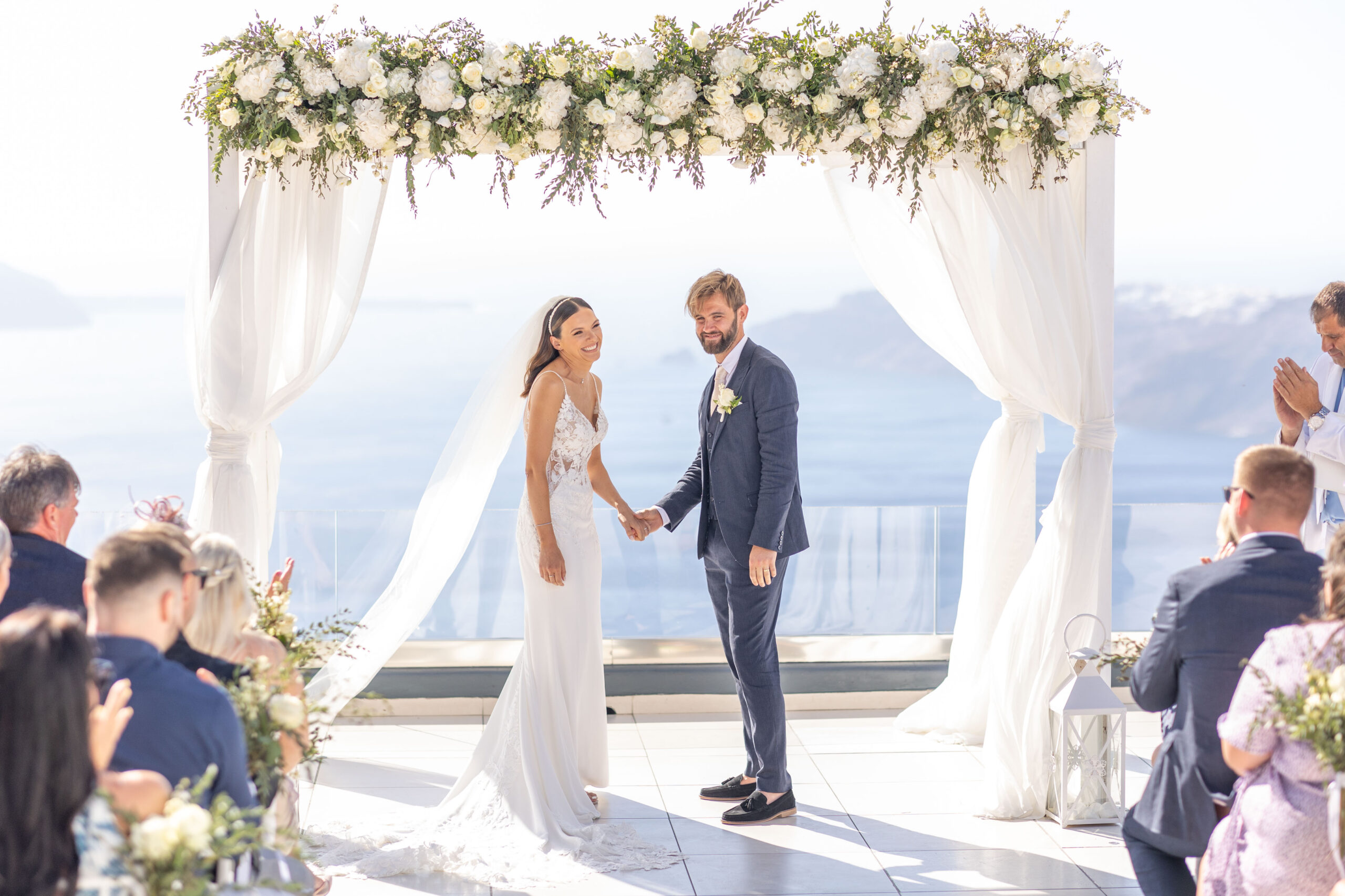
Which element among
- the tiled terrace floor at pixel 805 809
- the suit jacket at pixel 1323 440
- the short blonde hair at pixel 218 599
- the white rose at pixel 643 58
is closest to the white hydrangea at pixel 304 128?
the white rose at pixel 643 58

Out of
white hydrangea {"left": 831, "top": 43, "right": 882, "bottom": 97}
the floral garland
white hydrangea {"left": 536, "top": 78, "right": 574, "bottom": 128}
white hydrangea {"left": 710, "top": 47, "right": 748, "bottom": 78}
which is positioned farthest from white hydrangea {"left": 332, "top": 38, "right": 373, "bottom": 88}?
white hydrangea {"left": 831, "top": 43, "right": 882, "bottom": 97}

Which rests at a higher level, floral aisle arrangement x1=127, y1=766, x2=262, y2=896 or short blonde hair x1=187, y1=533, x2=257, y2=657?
short blonde hair x1=187, y1=533, x2=257, y2=657

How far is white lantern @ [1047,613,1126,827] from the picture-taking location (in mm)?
4082

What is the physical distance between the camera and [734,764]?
16.1 feet

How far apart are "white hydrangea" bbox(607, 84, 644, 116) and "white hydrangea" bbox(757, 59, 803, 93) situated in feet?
1.37

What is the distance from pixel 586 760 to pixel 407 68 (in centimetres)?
243

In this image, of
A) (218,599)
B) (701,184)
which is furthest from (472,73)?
(218,599)

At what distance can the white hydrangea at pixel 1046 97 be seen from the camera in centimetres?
409

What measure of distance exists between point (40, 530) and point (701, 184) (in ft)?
7.57

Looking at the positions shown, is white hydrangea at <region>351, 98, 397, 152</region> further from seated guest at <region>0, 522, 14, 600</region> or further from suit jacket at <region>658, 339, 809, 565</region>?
seated guest at <region>0, 522, 14, 600</region>

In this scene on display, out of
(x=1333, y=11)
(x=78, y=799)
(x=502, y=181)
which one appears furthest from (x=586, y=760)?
(x=1333, y=11)

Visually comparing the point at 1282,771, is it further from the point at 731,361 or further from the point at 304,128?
the point at 304,128

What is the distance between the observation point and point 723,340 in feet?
14.4

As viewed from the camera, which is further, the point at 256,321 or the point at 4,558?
the point at 256,321
